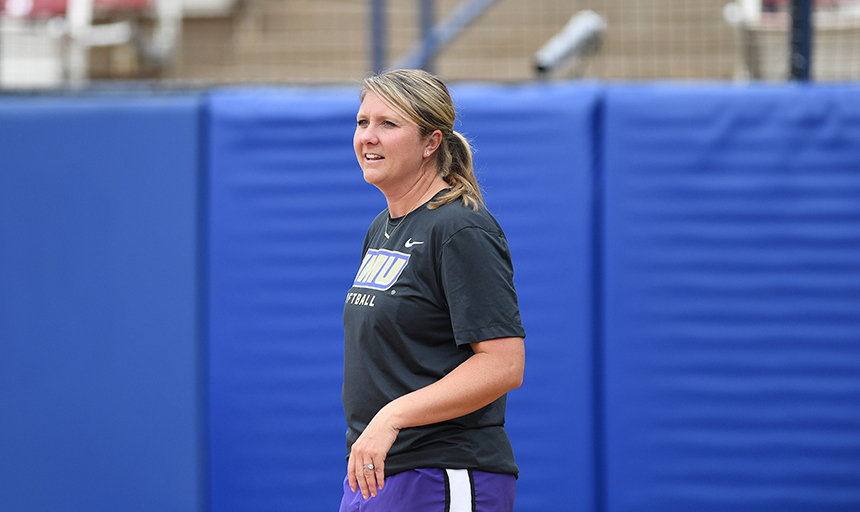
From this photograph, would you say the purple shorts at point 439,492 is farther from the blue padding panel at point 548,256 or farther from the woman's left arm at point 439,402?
the blue padding panel at point 548,256

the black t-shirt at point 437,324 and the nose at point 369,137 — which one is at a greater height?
the nose at point 369,137

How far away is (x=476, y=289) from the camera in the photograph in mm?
1604

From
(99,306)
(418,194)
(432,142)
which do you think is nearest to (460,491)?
(418,194)

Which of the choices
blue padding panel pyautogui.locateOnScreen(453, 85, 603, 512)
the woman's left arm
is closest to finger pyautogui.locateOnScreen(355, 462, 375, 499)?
the woman's left arm

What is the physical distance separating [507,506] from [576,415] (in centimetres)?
159

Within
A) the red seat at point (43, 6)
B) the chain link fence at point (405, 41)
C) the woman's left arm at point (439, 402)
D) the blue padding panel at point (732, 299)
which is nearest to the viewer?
the woman's left arm at point (439, 402)

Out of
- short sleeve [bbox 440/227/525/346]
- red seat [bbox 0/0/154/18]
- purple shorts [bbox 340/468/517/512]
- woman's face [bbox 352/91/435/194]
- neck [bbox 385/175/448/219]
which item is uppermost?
red seat [bbox 0/0/154/18]

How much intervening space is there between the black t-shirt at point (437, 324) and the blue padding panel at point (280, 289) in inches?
63.8

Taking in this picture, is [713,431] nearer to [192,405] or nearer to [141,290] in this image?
[192,405]

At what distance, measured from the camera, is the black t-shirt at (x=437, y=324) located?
5.28 feet

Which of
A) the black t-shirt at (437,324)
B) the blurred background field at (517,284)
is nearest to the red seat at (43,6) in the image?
the blurred background field at (517,284)

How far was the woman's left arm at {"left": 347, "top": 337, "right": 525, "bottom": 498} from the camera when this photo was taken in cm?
158

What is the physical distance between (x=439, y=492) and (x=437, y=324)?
1.16ft

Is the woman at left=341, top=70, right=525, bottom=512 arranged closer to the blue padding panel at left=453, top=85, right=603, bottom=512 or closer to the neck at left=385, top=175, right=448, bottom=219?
the neck at left=385, top=175, right=448, bottom=219
